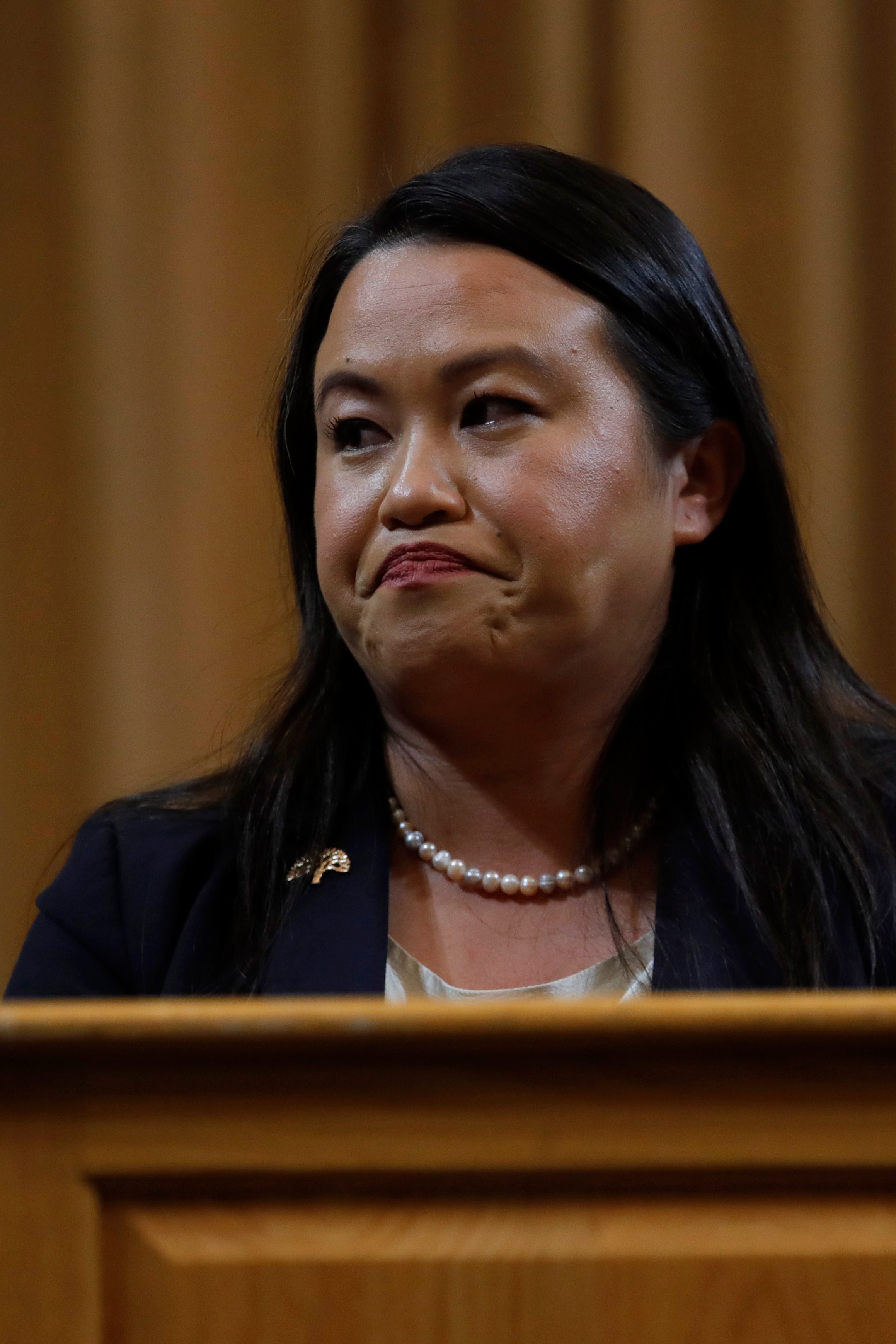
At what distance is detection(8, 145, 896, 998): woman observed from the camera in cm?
79

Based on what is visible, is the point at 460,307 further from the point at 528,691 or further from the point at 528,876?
the point at 528,876

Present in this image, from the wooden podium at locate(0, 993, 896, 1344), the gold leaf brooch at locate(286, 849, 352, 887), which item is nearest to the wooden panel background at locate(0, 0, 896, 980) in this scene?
the gold leaf brooch at locate(286, 849, 352, 887)

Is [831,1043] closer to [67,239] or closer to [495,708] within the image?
[495,708]

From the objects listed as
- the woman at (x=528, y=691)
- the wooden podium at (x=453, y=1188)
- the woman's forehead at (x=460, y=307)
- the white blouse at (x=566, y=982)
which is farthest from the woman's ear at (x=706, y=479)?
the wooden podium at (x=453, y=1188)

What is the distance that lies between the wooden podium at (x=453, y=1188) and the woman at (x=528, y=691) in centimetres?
35

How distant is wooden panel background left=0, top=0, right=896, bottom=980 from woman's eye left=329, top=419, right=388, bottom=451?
2.18ft

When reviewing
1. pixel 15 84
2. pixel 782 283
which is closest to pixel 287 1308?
pixel 782 283

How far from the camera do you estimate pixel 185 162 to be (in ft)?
4.98

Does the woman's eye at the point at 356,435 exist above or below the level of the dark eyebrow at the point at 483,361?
below

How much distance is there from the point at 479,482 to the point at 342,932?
0.28 metres

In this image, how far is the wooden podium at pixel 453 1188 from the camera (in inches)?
16.2

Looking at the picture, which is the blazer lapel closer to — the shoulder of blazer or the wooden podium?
the shoulder of blazer

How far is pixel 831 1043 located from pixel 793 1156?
0.12 feet

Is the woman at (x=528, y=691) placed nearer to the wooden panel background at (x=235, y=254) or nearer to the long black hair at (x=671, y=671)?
the long black hair at (x=671, y=671)
